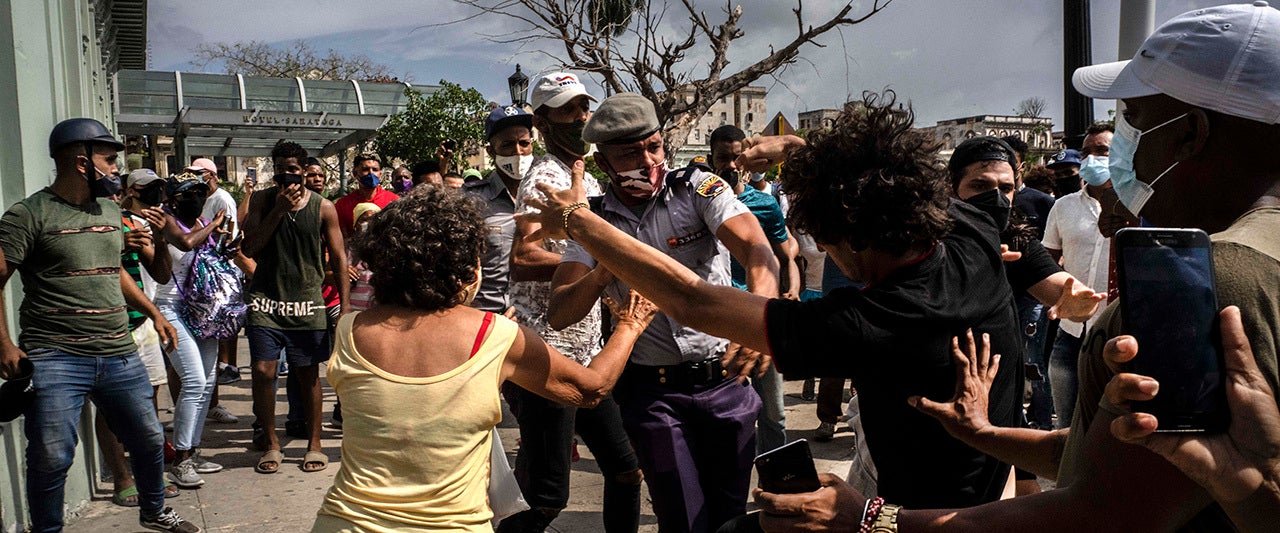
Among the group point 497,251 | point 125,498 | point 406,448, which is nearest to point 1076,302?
point 406,448

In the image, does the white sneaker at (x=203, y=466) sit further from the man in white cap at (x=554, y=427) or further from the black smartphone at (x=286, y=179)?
the man in white cap at (x=554, y=427)

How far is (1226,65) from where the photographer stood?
1476 mm

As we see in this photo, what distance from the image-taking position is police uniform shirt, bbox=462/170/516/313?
4621 millimetres

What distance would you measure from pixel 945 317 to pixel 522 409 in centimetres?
225

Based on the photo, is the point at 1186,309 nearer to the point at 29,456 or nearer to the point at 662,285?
the point at 662,285

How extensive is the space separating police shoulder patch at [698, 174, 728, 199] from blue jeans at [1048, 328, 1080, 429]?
3139 millimetres

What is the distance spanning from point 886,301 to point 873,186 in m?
0.26

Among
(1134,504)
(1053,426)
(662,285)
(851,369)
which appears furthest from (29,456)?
(1053,426)

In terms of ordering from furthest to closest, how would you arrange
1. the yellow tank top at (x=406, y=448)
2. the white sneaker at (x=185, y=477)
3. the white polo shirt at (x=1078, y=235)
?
the white sneaker at (x=185, y=477), the white polo shirt at (x=1078, y=235), the yellow tank top at (x=406, y=448)

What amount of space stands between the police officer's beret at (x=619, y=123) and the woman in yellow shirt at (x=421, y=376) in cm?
80

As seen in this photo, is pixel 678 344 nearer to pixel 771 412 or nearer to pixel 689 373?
pixel 689 373

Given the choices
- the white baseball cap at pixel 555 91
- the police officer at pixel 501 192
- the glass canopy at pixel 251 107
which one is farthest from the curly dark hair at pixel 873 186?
the glass canopy at pixel 251 107

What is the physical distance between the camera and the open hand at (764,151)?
359cm

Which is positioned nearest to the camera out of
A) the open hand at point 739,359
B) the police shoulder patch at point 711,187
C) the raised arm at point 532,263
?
the open hand at point 739,359
